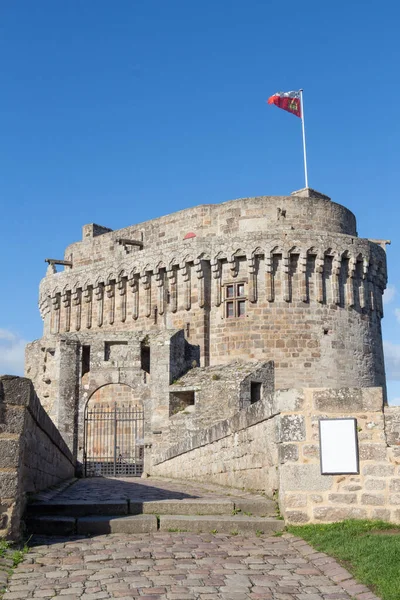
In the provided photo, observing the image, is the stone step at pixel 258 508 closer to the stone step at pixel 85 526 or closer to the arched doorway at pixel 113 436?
the stone step at pixel 85 526

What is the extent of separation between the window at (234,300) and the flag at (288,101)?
8991mm

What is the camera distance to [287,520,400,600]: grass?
5.09 metres

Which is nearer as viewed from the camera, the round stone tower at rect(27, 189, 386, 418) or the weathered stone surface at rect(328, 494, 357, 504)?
the weathered stone surface at rect(328, 494, 357, 504)

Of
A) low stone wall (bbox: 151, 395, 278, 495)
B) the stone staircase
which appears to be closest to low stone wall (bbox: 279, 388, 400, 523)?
the stone staircase

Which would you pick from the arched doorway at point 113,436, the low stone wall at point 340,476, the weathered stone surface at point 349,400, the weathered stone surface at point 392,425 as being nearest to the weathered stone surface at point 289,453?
the low stone wall at point 340,476

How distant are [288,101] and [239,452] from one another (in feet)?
72.9

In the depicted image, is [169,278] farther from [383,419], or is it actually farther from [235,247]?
[383,419]

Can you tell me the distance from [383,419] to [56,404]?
15.6m

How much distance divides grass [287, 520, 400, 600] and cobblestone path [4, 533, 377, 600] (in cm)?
10

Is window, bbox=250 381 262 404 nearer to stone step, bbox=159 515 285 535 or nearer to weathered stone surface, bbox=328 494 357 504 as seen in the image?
stone step, bbox=159 515 285 535

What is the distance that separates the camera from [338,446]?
24.6 ft

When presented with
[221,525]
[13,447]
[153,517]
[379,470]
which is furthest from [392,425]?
[13,447]

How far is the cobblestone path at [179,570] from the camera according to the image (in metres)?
5.00

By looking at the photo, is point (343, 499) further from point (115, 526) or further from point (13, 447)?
point (13, 447)
